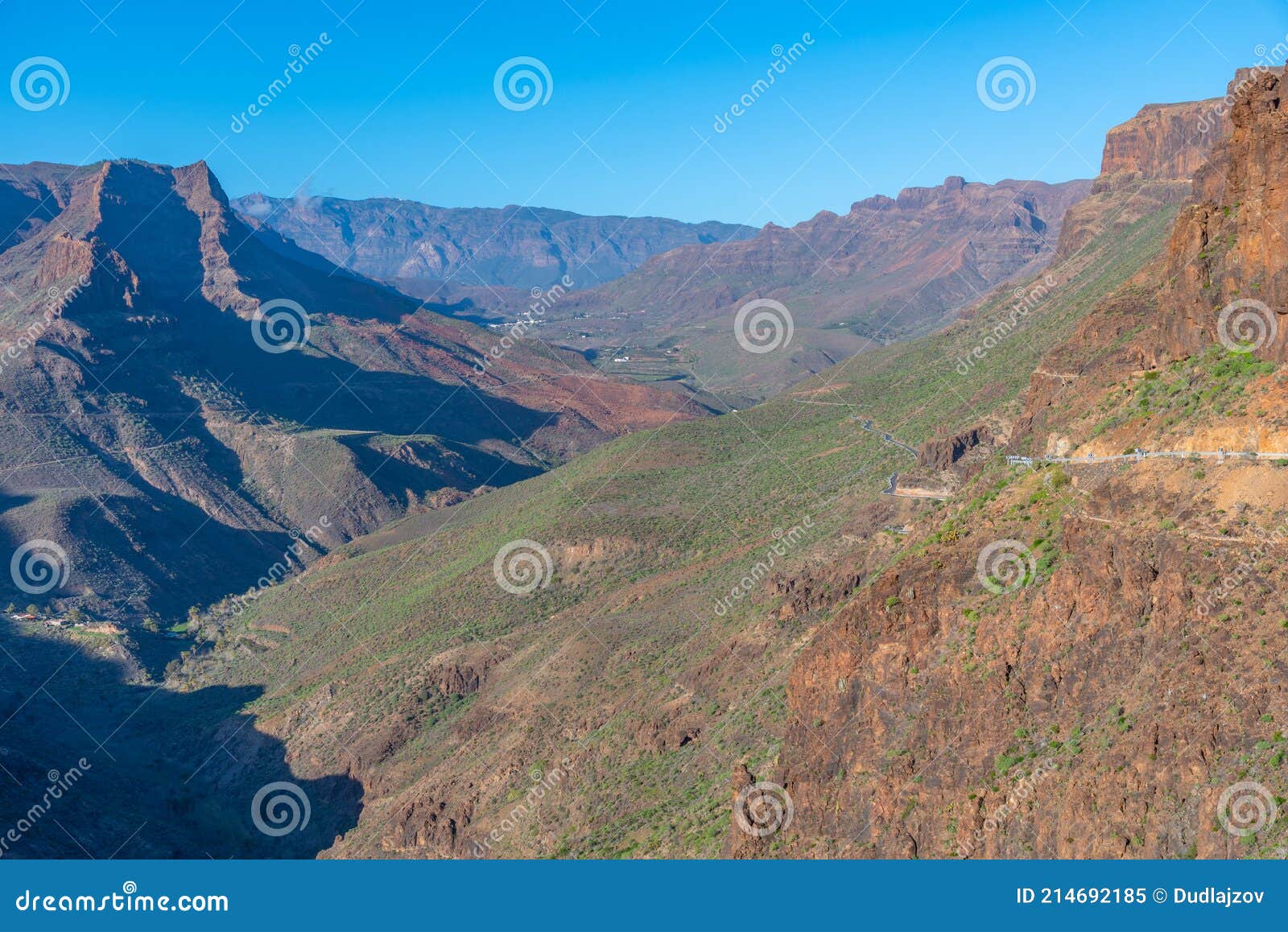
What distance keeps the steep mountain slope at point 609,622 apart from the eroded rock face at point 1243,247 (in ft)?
43.2

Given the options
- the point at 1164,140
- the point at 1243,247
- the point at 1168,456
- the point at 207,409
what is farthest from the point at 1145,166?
the point at 1168,456

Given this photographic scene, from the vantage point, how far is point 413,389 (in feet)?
481

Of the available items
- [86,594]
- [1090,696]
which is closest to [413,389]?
[86,594]

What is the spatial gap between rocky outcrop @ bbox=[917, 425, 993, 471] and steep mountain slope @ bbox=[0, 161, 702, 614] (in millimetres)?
59831

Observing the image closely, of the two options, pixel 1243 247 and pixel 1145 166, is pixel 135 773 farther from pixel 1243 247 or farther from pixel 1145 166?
pixel 1145 166

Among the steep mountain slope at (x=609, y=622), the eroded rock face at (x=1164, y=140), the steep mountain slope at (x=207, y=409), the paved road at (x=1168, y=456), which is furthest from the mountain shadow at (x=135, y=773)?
the eroded rock face at (x=1164, y=140)

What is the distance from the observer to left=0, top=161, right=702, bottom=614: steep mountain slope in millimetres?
96938

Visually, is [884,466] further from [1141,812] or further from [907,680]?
[1141,812]

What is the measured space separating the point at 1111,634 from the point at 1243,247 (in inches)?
425

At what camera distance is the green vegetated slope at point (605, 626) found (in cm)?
4159

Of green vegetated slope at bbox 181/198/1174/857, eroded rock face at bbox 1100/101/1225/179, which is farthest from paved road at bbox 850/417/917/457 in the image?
eroded rock face at bbox 1100/101/1225/179

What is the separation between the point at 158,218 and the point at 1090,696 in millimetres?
172191

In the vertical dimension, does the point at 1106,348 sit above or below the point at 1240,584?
above

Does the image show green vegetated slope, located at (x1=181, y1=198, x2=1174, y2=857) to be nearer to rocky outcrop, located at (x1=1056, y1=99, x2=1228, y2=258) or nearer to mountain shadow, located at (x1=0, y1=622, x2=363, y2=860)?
mountain shadow, located at (x1=0, y1=622, x2=363, y2=860)
